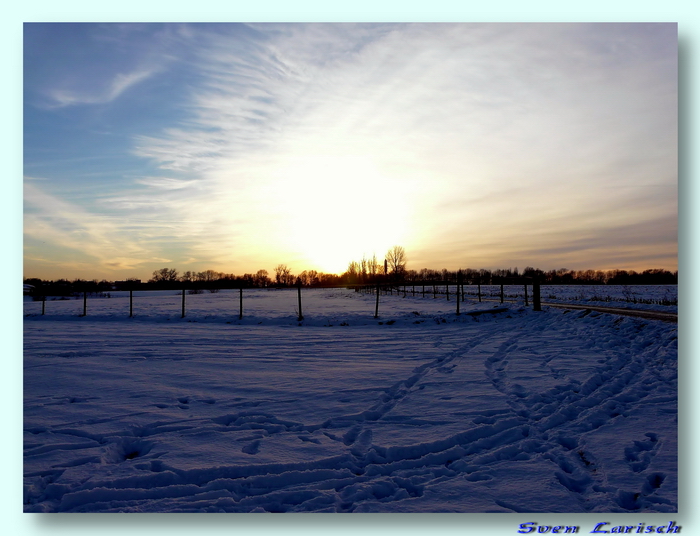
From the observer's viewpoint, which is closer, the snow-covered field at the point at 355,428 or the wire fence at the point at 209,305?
the snow-covered field at the point at 355,428

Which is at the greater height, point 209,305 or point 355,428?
point 355,428

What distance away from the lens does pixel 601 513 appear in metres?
3.21

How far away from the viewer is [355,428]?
4812 mm

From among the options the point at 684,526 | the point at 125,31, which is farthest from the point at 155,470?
the point at 125,31

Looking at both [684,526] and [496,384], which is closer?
[684,526]

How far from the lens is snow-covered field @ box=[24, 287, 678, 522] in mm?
3381

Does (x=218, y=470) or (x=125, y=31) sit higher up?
(x=125, y=31)

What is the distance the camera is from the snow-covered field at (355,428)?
338 centimetres

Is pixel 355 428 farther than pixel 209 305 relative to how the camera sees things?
No

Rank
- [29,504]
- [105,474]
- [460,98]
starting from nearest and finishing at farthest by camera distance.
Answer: [29,504], [105,474], [460,98]

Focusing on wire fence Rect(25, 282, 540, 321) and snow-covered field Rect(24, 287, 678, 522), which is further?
wire fence Rect(25, 282, 540, 321)

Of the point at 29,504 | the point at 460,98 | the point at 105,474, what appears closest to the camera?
the point at 29,504

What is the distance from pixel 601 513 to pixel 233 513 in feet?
9.61
